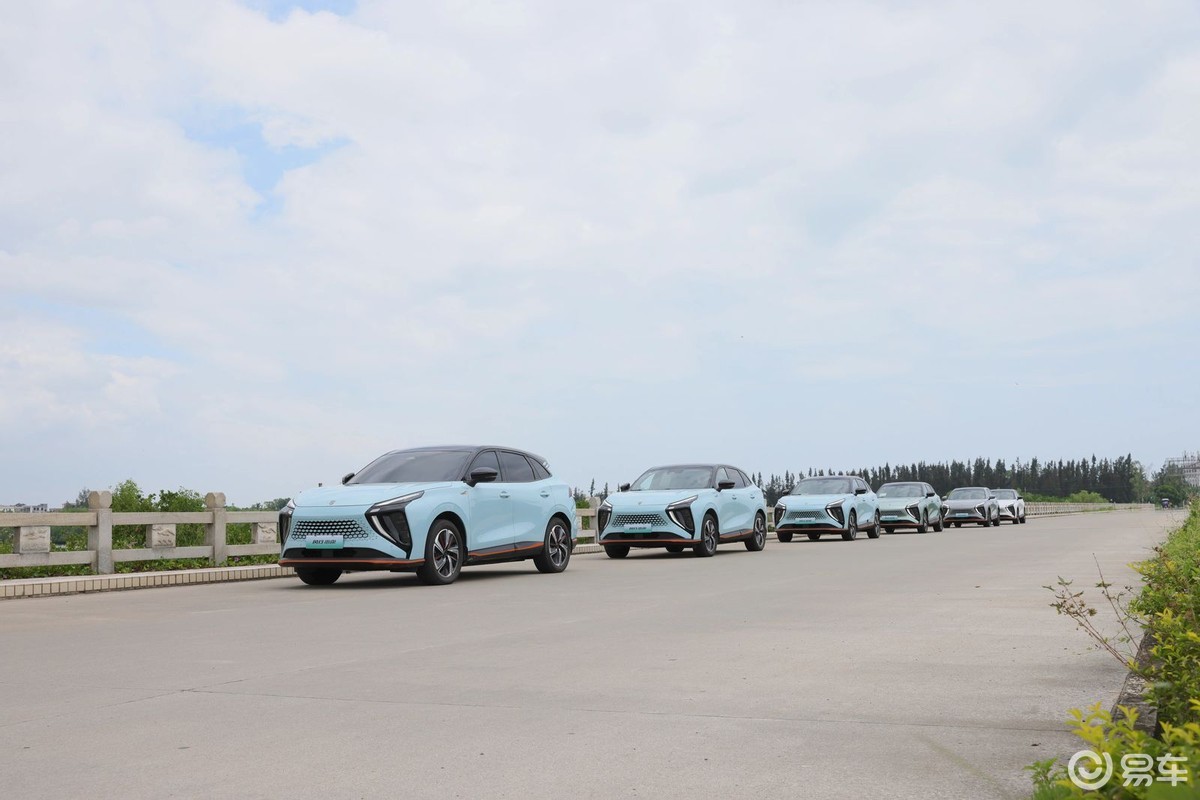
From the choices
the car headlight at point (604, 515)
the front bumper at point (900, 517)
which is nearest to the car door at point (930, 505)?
the front bumper at point (900, 517)

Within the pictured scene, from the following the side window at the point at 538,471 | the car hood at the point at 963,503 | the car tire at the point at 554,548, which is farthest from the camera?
the car hood at the point at 963,503

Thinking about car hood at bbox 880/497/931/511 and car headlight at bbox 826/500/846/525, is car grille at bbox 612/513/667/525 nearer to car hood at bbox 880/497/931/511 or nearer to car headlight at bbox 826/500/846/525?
car headlight at bbox 826/500/846/525

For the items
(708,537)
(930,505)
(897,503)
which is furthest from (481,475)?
(930,505)

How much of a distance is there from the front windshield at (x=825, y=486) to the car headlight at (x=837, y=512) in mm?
990

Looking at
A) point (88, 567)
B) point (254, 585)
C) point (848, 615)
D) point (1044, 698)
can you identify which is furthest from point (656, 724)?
point (88, 567)

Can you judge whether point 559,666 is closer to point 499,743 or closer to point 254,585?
point 499,743

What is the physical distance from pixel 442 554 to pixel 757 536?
35.8 feet

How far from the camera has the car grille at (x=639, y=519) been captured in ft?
71.4

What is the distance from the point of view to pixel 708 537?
22.5 metres

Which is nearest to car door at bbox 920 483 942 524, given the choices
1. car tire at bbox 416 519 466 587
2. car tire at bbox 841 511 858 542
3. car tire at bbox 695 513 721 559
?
car tire at bbox 841 511 858 542

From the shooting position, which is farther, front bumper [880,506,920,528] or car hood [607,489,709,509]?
front bumper [880,506,920,528]

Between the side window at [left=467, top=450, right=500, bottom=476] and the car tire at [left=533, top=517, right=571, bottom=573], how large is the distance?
4.57 feet

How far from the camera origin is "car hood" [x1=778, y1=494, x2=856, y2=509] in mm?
30656

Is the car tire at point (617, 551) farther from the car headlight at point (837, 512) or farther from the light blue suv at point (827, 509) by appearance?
the car headlight at point (837, 512)
